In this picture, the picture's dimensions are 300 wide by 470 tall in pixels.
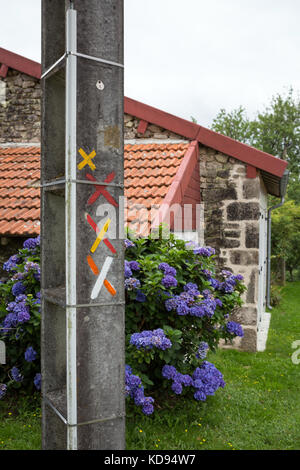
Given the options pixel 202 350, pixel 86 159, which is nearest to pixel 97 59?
pixel 86 159

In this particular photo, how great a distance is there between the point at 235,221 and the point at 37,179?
3.24 meters

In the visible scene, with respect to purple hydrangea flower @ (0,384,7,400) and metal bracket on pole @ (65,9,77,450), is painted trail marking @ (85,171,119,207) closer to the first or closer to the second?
metal bracket on pole @ (65,9,77,450)

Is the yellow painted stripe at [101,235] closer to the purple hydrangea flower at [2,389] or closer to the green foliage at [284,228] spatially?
the purple hydrangea flower at [2,389]

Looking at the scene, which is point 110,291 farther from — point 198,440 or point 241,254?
point 241,254

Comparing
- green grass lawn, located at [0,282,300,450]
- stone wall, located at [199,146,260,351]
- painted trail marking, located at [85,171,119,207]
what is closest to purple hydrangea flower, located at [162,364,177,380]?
green grass lawn, located at [0,282,300,450]

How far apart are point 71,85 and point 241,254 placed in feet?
16.0

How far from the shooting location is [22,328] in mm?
3977

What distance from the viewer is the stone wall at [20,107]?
292 inches

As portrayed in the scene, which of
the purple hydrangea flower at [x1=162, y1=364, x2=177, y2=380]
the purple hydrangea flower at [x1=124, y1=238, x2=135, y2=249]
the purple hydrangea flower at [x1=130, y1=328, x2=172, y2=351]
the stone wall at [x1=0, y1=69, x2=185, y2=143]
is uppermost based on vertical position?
the stone wall at [x1=0, y1=69, x2=185, y2=143]

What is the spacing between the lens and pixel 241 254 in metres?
6.53

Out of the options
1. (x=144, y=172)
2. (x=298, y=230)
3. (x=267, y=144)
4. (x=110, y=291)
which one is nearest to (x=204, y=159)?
(x=144, y=172)

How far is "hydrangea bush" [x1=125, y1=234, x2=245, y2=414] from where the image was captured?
12.0 ft

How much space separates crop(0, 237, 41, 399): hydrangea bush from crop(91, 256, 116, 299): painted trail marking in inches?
71.2

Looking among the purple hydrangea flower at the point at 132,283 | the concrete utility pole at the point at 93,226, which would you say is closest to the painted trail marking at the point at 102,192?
the concrete utility pole at the point at 93,226
